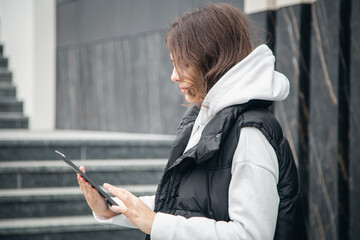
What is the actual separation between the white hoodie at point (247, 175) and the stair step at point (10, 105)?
5.60 metres

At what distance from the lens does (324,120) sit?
9.09 feet

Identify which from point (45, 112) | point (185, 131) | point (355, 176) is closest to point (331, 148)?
point (355, 176)

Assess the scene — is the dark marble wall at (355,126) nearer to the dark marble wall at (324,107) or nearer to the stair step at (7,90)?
the dark marble wall at (324,107)

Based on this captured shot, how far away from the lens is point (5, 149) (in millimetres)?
3715

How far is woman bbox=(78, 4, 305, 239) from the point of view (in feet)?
3.66

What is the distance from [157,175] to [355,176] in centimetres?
178

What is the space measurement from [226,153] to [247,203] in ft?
0.47

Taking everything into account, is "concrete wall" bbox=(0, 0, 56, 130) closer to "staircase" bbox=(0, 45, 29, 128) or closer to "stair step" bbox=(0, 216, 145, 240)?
"staircase" bbox=(0, 45, 29, 128)

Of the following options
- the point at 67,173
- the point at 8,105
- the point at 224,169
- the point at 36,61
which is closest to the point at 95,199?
the point at 224,169

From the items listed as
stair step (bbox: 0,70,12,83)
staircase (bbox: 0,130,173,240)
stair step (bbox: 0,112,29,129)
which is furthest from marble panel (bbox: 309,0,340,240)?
stair step (bbox: 0,70,12,83)

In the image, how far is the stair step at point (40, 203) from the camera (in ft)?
10.8

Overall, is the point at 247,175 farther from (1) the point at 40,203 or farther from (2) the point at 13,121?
(2) the point at 13,121

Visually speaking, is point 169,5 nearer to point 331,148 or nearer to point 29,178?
point 29,178

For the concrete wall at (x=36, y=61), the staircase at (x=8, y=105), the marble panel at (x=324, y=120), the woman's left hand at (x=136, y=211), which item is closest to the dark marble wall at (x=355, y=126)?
the marble panel at (x=324, y=120)
